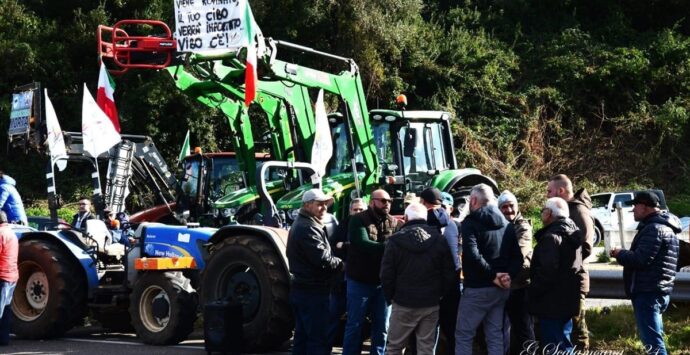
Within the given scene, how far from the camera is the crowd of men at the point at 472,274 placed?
9016mm

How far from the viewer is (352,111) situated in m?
15.4

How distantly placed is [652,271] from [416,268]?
2097 mm

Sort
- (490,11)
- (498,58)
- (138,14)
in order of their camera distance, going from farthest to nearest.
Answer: (490,11)
(498,58)
(138,14)

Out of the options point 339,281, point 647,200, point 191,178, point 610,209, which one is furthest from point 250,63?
point 610,209

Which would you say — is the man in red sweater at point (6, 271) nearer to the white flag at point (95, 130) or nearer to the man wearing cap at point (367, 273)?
the white flag at point (95, 130)

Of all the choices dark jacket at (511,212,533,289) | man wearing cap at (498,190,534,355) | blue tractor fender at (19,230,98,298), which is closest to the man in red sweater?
blue tractor fender at (19,230,98,298)

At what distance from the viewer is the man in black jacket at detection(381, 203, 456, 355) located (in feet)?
29.5

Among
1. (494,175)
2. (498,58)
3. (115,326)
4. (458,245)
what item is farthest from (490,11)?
(458,245)

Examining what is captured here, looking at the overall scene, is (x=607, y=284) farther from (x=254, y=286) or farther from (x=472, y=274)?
(x=254, y=286)

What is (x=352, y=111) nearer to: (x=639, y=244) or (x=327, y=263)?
(x=327, y=263)

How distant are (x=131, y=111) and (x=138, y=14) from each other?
3.61 meters

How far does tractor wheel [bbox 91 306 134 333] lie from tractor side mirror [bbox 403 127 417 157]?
478 cm

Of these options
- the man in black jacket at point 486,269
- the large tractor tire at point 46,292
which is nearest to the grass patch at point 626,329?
the man in black jacket at point 486,269

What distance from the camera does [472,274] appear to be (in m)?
9.21
